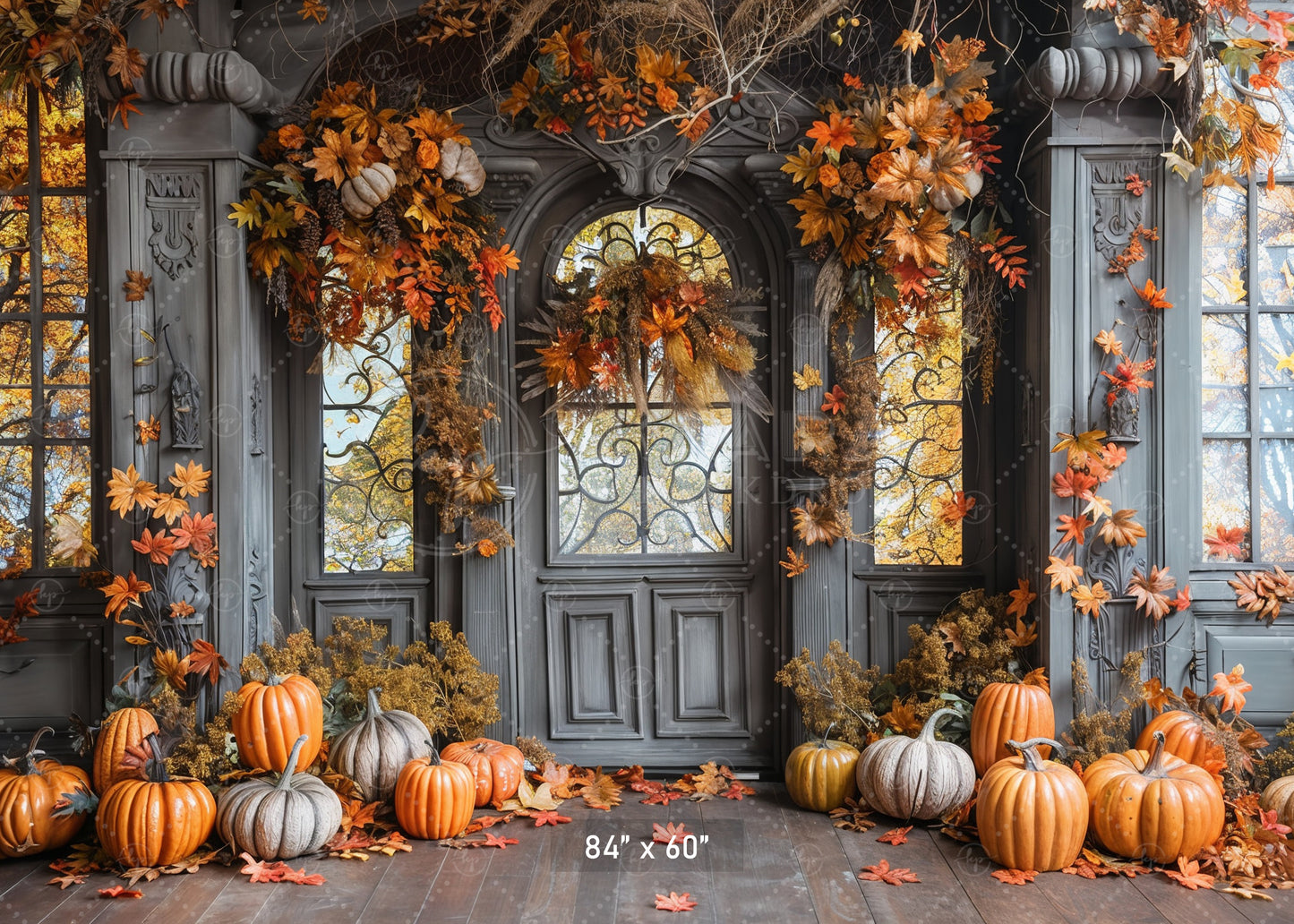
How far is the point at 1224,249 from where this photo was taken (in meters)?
3.71

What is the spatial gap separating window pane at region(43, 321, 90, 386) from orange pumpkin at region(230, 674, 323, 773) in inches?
60.4

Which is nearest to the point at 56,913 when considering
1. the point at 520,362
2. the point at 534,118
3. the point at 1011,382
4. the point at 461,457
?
the point at 461,457

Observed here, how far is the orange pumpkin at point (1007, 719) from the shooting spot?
11.2 ft

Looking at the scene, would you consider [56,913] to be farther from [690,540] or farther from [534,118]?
[534,118]

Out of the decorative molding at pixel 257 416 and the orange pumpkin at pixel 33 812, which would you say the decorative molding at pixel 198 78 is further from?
the orange pumpkin at pixel 33 812

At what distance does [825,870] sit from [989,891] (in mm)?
490

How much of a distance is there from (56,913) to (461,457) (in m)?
1.96

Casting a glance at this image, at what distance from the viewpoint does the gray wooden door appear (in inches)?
160

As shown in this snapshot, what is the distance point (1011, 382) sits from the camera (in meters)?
4.00

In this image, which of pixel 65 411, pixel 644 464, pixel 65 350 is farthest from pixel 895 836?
pixel 65 350

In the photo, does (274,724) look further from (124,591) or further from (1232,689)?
(1232,689)

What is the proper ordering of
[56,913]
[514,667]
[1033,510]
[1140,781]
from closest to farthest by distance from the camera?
[56,913], [1140,781], [1033,510], [514,667]

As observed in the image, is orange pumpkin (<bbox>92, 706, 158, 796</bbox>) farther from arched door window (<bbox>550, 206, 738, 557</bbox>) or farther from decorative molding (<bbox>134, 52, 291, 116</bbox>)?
decorative molding (<bbox>134, 52, 291, 116</bbox>)

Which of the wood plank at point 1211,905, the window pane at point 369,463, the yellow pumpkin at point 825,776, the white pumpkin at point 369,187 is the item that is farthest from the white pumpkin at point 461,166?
the wood plank at point 1211,905
